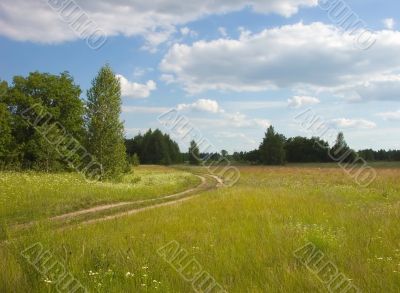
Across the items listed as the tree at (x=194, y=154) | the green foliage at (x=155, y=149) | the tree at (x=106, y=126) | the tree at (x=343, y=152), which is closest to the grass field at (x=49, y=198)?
the tree at (x=106, y=126)

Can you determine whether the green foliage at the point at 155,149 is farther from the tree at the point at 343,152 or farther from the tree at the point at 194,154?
the tree at the point at 343,152

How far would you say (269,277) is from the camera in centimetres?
657

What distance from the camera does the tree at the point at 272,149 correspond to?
109125mm

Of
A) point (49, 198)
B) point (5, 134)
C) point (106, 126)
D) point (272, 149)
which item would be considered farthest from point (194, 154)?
point (49, 198)

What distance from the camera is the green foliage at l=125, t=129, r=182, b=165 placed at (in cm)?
12030

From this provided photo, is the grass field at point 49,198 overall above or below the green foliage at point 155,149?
below

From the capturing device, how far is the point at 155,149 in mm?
121750

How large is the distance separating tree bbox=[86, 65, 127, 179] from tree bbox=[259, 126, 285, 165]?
3089 inches

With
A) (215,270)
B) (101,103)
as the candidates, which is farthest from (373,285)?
(101,103)

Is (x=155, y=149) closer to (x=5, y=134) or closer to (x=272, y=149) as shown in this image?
(x=272, y=149)

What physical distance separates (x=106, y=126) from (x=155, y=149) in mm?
88024

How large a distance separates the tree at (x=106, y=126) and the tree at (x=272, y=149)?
257ft

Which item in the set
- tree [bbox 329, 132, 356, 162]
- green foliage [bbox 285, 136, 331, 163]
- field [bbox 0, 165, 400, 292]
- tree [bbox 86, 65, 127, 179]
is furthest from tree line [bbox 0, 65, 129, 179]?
green foliage [bbox 285, 136, 331, 163]

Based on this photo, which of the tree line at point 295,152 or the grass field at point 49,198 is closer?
the grass field at point 49,198
